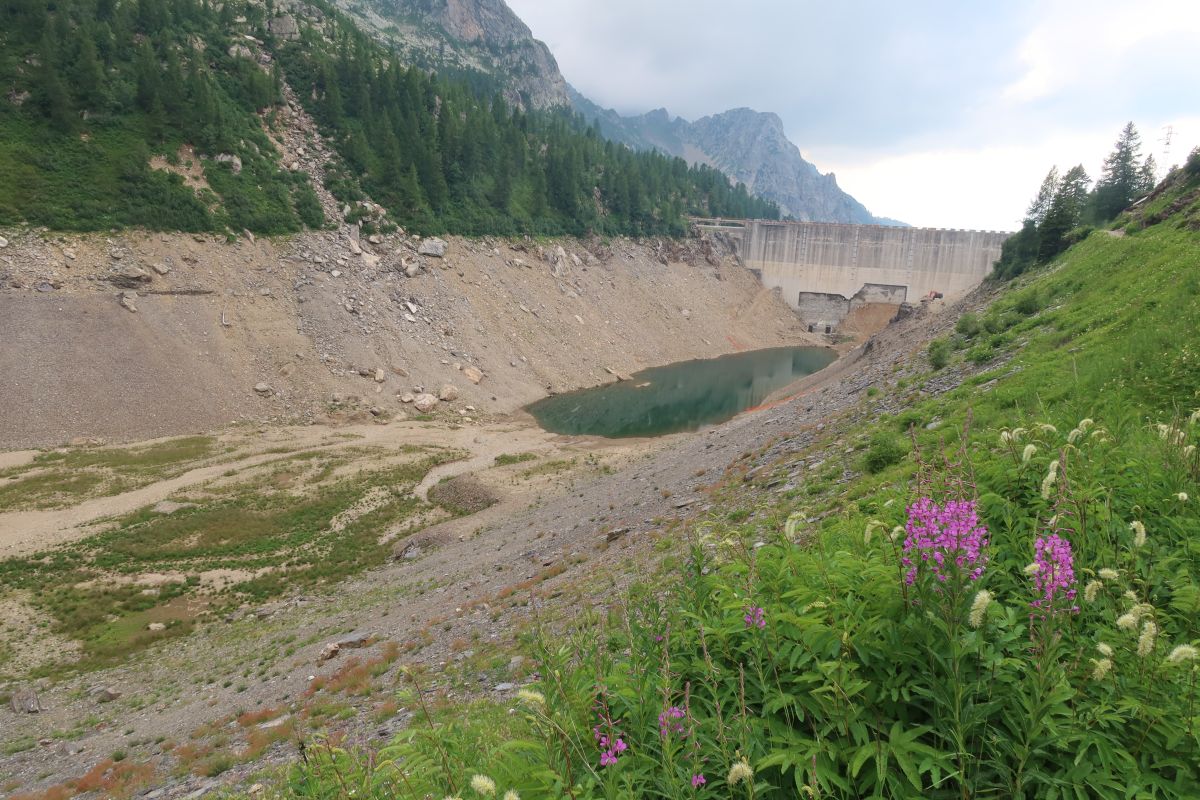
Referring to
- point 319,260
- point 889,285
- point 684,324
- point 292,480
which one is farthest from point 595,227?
point 292,480

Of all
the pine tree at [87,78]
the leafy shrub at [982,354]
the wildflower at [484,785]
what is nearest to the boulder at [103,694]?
the wildflower at [484,785]

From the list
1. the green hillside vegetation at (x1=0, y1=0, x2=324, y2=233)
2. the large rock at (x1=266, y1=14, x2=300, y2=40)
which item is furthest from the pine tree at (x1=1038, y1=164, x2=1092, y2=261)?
the large rock at (x1=266, y1=14, x2=300, y2=40)

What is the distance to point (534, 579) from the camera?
1770 cm

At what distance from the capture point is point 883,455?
12953mm

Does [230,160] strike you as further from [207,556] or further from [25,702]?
[25,702]

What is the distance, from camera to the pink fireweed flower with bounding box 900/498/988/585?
3.10 metres

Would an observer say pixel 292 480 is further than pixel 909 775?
Yes

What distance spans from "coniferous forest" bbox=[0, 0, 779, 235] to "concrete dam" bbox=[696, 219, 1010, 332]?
30.7m

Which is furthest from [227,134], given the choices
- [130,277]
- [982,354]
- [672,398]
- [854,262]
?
→ [854,262]

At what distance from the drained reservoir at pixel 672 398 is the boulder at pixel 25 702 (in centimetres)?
3750

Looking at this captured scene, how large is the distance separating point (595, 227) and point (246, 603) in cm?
8551

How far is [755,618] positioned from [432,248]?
237 feet

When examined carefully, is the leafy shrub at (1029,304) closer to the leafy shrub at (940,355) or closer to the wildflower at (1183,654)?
the leafy shrub at (940,355)

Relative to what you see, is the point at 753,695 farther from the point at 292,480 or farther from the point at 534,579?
the point at 292,480
